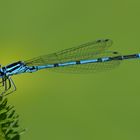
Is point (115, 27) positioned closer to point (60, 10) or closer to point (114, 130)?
point (60, 10)

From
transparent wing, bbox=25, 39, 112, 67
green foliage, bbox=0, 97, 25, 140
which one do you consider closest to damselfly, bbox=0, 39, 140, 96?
transparent wing, bbox=25, 39, 112, 67

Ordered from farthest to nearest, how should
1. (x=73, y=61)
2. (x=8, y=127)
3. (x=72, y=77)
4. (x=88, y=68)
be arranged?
(x=73, y=61) < (x=88, y=68) < (x=72, y=77) < (x=8, y=127)

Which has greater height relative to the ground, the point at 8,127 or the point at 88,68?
the point at 88,68

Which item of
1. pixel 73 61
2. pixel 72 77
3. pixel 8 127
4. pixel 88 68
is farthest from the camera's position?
pixel 73 61

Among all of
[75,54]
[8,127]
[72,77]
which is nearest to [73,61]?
[75,54]

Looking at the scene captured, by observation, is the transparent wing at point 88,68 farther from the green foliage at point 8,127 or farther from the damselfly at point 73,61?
the green foliage at point 8,127

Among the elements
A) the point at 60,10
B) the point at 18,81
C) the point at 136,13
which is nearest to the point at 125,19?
the point at 136,13

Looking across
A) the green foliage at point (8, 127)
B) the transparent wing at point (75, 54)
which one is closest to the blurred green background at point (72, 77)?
the transparent wing at point (75, 54)

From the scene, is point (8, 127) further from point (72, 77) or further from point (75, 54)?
point (75, 54)
